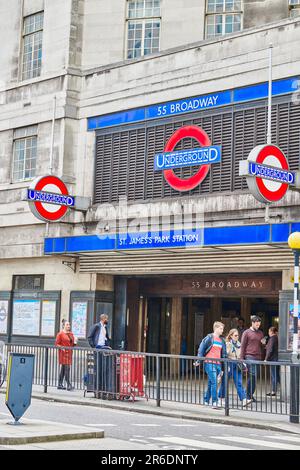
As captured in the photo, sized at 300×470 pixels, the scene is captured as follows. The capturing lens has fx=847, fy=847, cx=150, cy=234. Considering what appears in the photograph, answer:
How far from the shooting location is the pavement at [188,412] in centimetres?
1464

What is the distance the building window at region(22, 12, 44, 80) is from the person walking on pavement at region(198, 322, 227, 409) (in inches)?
491

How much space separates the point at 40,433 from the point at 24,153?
16.4 meters

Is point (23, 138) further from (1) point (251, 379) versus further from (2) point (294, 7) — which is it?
(1) point (251, 379)

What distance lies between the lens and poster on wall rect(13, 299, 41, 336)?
2523 centimetres

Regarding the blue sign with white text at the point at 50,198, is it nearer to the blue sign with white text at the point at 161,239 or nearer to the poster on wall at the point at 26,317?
the blue sign with white text at the point at 161,239

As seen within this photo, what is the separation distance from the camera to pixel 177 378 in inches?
658

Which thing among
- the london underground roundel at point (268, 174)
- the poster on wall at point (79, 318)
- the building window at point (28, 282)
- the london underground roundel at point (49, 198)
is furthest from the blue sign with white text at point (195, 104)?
the poster on wall at point (79, 318)

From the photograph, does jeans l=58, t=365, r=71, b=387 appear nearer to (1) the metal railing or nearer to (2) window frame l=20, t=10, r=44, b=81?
(1) the metal railing

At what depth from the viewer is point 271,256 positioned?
19406 mm

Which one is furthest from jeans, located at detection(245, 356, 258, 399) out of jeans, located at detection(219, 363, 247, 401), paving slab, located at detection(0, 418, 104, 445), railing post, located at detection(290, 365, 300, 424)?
paving slab, located at detection(0, 418, 104, 445)
